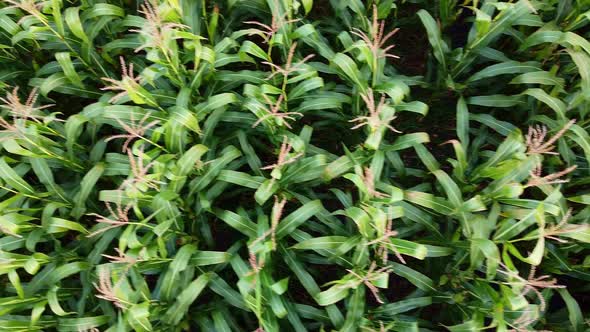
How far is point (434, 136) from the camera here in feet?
9.14

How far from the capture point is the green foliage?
1962mm

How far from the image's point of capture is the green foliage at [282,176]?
6.44 feet

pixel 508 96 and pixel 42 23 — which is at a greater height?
pixel 42 23

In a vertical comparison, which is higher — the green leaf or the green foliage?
the green foliage

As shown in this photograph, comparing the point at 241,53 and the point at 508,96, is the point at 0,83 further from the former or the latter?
the point at 508,96

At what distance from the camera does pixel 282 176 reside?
2.12 meters

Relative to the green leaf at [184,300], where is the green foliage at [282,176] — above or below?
above

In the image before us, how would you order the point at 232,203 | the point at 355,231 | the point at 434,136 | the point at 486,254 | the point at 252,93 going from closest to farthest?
1. the point at 486,254
2. the point at 252,93
3. the point at 355,231
4. the point at 232,203
5. the point at 434,136

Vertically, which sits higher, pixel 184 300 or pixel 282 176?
pixel 282 176

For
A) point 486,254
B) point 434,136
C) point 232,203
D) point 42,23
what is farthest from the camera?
point 434,136

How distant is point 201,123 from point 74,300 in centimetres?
106

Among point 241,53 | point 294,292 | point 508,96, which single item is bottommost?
point 294,292

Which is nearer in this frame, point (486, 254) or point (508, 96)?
point (486, 254)

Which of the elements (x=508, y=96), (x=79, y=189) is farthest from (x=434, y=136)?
(x=79, y=189)
